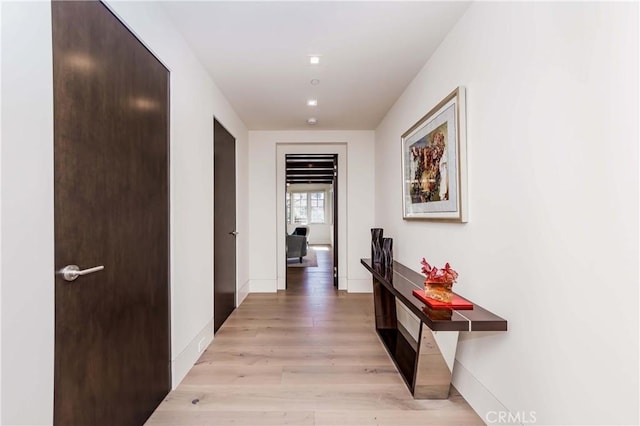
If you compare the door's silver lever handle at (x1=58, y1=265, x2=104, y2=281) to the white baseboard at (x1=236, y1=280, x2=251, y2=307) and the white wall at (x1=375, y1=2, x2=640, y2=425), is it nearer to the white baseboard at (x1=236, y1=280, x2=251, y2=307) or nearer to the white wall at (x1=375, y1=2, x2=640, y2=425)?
the white wall at (x1=375, y1=2, x2=640, y2=425)

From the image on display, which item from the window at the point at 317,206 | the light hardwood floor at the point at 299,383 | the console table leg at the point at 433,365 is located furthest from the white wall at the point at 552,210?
the window at the point at 317,206

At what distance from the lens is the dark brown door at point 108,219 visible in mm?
1104

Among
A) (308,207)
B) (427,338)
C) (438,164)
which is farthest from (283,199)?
(308,207)

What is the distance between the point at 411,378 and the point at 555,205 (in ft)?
4.71

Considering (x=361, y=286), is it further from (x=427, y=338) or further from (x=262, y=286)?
(x=427, y=338)

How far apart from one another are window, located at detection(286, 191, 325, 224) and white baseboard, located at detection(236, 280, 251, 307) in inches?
294

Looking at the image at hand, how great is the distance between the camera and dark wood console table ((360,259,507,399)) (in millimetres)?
1453

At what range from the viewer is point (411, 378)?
6.51ft

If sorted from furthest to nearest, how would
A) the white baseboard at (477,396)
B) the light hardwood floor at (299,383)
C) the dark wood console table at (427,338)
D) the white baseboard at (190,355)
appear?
the white baseboard at (190,355), the light hardwood floor at (299,383), the white baseboard at (477,396), the dark wood console table at (427,338)

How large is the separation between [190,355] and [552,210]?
2.44 metres

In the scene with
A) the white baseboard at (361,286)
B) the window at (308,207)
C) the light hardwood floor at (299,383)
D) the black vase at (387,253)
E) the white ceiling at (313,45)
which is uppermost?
the white ceiling at (313,45)

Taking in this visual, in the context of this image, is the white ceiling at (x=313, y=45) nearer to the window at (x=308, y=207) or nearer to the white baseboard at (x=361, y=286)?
the white baseboard at (x=361, y=286)

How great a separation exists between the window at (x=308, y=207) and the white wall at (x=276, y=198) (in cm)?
726

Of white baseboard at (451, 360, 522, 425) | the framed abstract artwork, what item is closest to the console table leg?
white baseboard at (451, 360, 522, 425)
